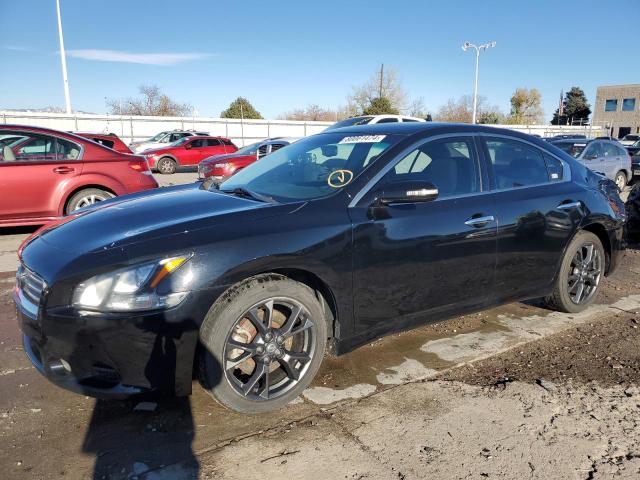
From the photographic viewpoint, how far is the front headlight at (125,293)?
2.45m

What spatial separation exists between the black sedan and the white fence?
72.5ft

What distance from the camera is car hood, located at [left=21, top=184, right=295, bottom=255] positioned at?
2.67m

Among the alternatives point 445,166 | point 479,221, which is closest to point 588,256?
point 479,221

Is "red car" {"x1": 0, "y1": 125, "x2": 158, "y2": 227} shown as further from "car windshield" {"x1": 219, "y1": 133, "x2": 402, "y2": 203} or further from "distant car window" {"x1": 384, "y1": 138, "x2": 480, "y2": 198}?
"distant car window" {"x1": 384, "y1": 138, "x2": 480, "y2": 198}

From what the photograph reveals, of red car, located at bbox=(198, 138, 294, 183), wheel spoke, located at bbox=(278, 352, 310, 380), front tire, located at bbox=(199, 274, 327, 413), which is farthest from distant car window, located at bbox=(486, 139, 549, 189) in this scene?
red car, located at bbox=(198, 138, 294, 183)

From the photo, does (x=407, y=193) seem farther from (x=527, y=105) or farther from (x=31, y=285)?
(x=527, y=105)

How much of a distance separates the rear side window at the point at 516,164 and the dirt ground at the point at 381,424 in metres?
1.28

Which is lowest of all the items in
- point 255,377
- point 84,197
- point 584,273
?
point 255,377

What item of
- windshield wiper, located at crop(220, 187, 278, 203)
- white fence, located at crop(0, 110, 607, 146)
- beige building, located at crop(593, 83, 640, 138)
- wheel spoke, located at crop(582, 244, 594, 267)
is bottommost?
wheel spoke, located at crop(582, 244, 594, 267)

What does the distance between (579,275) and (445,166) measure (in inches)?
72.9

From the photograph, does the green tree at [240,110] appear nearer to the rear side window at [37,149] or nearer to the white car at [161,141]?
the white car at [161,141]

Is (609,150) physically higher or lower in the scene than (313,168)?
lower

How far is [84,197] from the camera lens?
23.4 ft

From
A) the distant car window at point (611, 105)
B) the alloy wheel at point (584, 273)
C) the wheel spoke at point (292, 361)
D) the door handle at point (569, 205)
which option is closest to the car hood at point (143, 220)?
the wheel spoke at point (292, 361)
